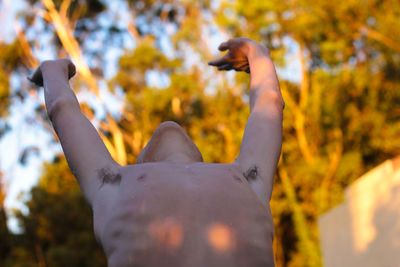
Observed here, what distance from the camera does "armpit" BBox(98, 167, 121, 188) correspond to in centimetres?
160

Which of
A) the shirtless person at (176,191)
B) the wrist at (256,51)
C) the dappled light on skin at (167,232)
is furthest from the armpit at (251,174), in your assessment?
the wrist at (256,51)

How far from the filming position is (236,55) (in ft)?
6.93

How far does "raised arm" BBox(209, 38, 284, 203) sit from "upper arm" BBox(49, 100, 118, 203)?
0.47 m

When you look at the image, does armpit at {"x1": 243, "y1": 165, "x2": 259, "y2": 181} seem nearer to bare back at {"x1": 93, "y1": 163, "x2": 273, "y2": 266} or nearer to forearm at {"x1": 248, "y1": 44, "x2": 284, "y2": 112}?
bare back at {"x1": 93, "y1": 163, "x2": 273, "y2": 266}

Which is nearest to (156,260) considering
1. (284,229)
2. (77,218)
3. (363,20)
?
(363,20)

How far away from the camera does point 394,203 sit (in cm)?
606

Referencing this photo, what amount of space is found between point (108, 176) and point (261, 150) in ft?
1.74

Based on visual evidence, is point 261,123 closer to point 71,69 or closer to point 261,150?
point 261,150

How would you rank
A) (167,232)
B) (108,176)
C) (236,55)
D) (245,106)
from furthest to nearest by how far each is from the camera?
(245,106) → (236,55) → (108,176) → (167,232)

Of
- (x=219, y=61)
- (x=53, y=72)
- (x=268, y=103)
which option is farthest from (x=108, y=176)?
(x=219, y=61)

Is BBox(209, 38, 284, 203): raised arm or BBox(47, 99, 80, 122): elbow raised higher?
BBox(47, 99, 80, 122): elbow

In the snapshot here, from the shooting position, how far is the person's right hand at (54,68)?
6.28 feet

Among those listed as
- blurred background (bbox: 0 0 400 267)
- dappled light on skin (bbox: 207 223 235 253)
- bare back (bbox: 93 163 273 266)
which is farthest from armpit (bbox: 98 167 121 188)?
blurred background (bbox: 0 0 400 267)

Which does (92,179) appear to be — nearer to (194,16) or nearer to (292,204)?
(292,204)
